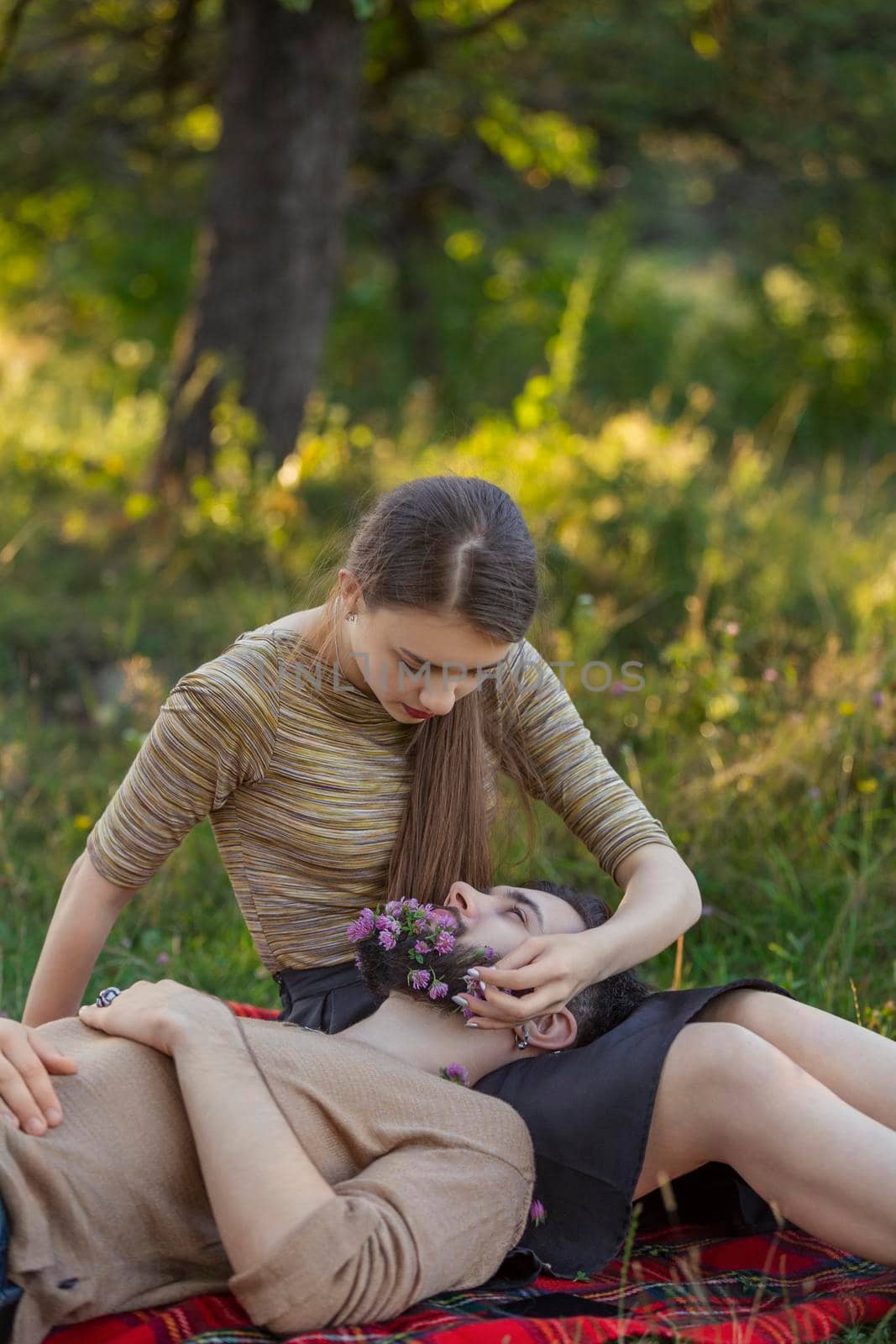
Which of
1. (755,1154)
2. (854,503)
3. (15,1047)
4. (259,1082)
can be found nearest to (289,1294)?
(259,1082)

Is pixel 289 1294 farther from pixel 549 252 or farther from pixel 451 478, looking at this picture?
pixel 549 252

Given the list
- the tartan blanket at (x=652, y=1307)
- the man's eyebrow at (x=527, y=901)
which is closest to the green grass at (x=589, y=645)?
the tartan blanket at (x=652, y=1307)

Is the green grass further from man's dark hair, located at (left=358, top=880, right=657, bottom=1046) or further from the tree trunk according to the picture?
man's dark hair, located at (left=358, top=880, right=657, bottom=1046)

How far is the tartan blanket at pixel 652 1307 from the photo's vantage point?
1935 millimetres

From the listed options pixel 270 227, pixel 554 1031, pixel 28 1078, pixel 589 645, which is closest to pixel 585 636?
pixel 589 645

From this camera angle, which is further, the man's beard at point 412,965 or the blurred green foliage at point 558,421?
the blurred green foliage at point 558,421

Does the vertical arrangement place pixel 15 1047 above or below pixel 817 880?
above

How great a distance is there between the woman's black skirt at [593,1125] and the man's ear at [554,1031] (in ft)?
0.09

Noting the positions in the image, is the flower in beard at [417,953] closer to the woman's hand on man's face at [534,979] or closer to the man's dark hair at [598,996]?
the woman's hand on man's face at [534,979]

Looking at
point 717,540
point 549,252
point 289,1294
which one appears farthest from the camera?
point 549,252

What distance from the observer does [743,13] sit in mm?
7305

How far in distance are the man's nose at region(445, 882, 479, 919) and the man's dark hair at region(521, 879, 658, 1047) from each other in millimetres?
135

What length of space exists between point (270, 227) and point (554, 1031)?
4.57 m

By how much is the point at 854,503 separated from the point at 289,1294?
5111 millimetres
